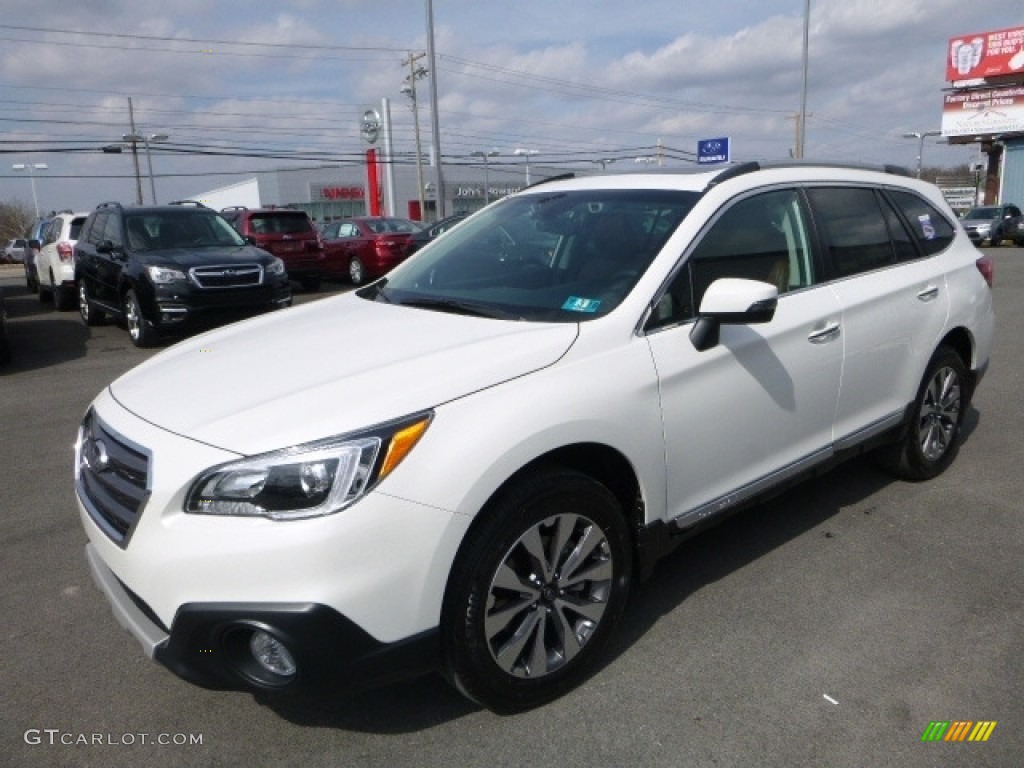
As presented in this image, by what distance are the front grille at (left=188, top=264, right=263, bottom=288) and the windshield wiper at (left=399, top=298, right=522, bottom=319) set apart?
23.6ft

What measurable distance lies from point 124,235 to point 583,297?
30.8 ft

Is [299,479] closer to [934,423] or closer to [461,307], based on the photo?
[461,307]

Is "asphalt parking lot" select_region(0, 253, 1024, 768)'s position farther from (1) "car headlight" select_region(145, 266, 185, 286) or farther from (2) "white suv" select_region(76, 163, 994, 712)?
(1) "car headlight" select_region(145, 266, 185, 286)

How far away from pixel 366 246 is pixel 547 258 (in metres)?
15.6

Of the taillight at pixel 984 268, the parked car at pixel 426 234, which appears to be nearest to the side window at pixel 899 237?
the taillight at pixel 984 268

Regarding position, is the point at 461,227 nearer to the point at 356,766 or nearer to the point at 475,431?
the point at 475,431

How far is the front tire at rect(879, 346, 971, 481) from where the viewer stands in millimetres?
4516

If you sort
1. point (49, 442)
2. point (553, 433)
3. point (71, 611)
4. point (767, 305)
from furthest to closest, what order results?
point (49, 442), point (71, 611), point (767, 305), point (553, 433)

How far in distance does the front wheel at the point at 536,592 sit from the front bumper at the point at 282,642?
0.14 metres

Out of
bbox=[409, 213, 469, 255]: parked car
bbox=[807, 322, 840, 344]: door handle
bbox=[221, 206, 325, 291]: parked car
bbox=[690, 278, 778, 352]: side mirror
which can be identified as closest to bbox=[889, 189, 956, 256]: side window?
bbox=[807, 322, 840, 344]: door handle

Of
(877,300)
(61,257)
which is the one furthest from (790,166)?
(61,257)

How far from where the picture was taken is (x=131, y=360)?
31.3 feet

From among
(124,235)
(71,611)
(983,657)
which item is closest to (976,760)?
(983,657)

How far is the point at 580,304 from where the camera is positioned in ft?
10.1
